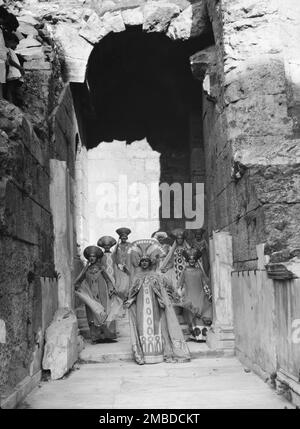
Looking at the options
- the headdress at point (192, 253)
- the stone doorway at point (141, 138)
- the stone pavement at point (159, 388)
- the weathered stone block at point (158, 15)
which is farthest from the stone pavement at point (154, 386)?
the weathered stone block at point (158, 15)

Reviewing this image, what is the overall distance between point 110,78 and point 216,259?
19.2 feet

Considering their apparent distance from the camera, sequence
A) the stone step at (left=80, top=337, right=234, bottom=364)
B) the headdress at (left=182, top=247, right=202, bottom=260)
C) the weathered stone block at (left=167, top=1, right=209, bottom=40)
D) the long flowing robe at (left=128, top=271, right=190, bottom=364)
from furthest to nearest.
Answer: the weathered stone block at (left=167, top=1, right=209, bottom=40)
the headdress at (left=182, top=247, right=202, bottom=260)
the stone step at (left=80, top=337, right=234, bottom=364)
the long flowing robe at (left=128, top=271, right=190, bottom=364)

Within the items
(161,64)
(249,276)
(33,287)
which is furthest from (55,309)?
(161,64)

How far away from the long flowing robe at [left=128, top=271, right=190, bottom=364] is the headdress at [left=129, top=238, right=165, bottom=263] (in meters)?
0.27

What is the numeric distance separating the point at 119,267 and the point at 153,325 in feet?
8.02

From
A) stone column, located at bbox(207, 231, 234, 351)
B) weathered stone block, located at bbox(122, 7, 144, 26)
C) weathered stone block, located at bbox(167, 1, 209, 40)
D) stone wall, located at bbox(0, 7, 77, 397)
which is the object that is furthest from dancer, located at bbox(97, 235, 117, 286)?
weathered stone block, located at bbox(122, 7, 144, 26)

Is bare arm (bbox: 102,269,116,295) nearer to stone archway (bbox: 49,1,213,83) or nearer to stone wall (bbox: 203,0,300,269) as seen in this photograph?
stone wall (bbox: 203,0,300,269)

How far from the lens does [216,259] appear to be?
7000mm

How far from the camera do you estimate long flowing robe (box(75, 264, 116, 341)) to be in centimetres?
751

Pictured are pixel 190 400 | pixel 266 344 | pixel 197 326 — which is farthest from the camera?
pixel 197 326

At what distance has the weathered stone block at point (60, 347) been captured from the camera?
18.7 feet

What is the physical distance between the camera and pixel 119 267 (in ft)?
28.7
